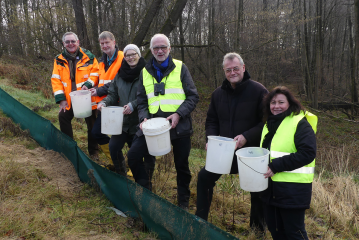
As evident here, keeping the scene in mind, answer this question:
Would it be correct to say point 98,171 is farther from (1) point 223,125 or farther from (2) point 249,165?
(2) point 249,165

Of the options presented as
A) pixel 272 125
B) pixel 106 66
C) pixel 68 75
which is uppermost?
pixel 106 66

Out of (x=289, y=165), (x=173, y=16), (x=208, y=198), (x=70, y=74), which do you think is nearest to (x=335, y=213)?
(x=208, y=198)

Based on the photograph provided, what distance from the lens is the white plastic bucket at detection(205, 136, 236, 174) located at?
2592 mm

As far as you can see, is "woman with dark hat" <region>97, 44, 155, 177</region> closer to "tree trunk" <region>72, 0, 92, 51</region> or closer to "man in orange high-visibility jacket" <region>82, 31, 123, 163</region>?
"man in orange high-visibility jacket" <region>82, 31, 123, 163</region>

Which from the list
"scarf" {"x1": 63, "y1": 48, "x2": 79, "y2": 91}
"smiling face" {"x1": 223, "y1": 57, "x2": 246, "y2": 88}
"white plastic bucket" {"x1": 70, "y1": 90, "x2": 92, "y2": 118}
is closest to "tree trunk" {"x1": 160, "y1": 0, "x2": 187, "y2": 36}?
"scarf" {"x1": 63, "y1": 48, "x2": 79, "y2": 91}

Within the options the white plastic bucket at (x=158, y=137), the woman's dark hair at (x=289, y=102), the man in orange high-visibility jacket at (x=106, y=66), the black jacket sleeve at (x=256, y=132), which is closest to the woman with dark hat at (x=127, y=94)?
the man in orange high-visibility jacket at (x=106, y=66)

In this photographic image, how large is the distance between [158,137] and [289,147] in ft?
4.20

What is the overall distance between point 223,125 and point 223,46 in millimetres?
14341

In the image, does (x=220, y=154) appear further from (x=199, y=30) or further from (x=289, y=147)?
(x=199, y=30)

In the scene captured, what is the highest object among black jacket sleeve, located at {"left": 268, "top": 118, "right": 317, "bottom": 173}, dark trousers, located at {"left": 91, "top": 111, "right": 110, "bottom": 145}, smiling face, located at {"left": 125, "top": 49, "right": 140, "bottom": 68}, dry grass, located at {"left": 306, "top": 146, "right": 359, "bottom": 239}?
smiling face, located at {"left": 125, "top": 49, "right": 140, "bottom": 68}

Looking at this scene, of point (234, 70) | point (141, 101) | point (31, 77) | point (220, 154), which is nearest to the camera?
point (220, 154)

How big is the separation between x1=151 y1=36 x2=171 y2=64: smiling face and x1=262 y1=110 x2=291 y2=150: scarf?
4.48 feet

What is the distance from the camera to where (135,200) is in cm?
282

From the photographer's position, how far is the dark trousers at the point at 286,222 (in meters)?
2.21
